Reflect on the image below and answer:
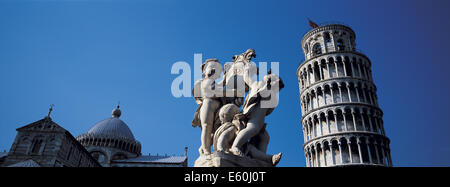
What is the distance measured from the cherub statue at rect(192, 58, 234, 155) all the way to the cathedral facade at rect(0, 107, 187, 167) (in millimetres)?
33534

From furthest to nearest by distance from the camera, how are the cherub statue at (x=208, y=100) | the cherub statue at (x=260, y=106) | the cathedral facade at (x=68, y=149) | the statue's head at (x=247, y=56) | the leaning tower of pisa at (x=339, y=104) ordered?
the cathedral facade at (x=68, y=149) < the leaning tower of pisa at (x=339, y=104) < the statue's head at (x=247, y=56) < the cherub statue at (x=208, y=100) < the cherub statue at (x=260, y=106)

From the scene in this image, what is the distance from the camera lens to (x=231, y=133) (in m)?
4.59

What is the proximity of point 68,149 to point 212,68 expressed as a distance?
127ft

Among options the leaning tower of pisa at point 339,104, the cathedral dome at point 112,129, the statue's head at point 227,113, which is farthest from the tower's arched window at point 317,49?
the cathedral dome at point 112,129

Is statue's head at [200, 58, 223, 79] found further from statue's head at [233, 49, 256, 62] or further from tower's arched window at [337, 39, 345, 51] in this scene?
tower's arched window at [337, 39, 345, 51]

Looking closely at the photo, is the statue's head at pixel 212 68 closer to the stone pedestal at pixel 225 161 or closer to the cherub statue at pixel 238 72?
the cherub statue at pixel 238 72

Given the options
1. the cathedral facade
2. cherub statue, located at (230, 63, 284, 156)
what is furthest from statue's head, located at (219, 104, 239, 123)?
the cathedral facade

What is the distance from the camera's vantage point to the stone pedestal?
3.96m

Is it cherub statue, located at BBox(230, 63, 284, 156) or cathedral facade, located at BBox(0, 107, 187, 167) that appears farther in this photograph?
cathedral facade, located at BBox(0, 107, 187, 167)

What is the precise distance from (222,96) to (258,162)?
4.55 ft

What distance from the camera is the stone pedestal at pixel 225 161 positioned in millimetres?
3959
